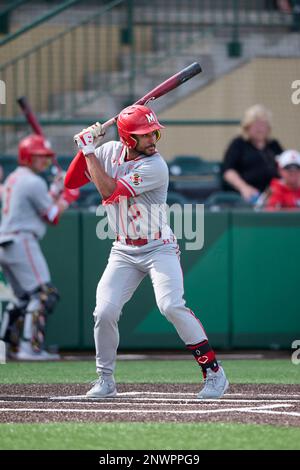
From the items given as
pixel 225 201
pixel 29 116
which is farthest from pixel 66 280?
pixel 225 201

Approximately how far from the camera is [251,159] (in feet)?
41.4

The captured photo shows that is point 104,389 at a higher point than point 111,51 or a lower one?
lower

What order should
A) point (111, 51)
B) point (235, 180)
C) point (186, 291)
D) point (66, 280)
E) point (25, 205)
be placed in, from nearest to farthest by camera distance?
point (25, 205)
point (186, 291)
point (66, 280)
point (235, 180)
point (111, 51)

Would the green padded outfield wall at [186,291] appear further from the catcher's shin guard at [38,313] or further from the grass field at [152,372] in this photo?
the grass field at [152,372]

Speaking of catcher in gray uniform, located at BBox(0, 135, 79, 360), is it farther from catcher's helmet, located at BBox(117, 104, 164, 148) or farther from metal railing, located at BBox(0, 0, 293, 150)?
catcher's helmet, located at BBox(117, 104, 164, 148)

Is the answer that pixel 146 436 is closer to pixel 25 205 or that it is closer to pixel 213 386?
pixel 213 386

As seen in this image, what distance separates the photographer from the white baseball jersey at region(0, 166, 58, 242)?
1141cm

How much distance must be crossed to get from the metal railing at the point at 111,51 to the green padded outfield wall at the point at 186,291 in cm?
327

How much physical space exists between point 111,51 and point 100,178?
7.88 meters

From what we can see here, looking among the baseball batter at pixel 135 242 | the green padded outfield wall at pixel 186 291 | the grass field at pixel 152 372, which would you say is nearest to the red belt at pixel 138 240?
the baseball batter at pixel 135 242

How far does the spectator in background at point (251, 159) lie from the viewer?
12.6 m

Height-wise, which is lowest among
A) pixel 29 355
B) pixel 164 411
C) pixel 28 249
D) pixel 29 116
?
pixel 29 355

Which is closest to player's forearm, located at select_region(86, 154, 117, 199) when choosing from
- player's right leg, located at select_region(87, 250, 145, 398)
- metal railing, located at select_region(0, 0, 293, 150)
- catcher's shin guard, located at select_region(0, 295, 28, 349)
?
player's right leg, located at select_region(87, 250, 145, 398)

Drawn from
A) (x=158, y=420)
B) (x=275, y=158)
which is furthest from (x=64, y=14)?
(x=158, y=420)
